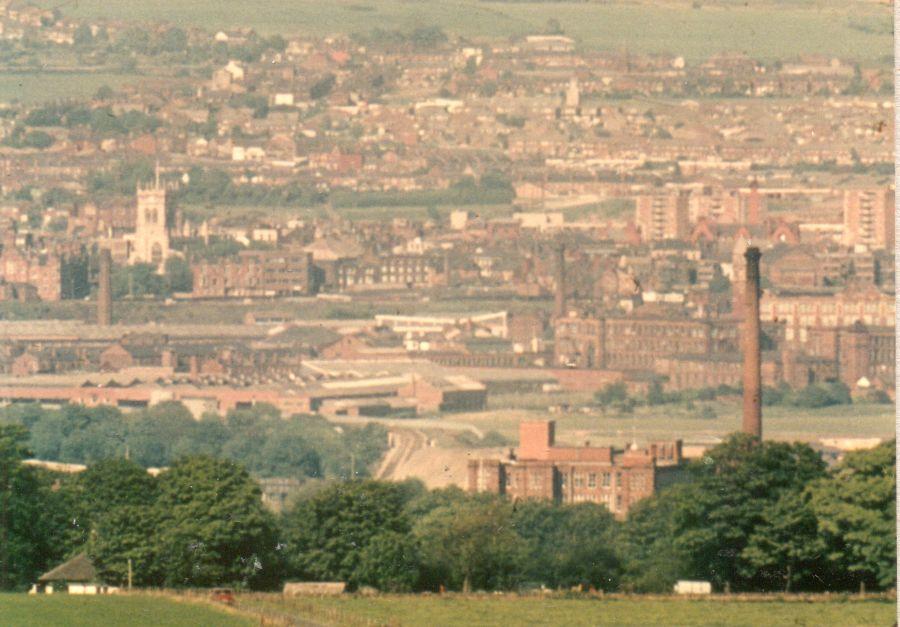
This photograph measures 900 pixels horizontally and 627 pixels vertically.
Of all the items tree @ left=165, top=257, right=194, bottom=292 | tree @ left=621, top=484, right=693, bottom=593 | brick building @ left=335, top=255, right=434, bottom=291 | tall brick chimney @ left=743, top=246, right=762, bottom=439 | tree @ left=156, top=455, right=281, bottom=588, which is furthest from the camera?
tree @ left=165, top=257, right=194, bottom=292

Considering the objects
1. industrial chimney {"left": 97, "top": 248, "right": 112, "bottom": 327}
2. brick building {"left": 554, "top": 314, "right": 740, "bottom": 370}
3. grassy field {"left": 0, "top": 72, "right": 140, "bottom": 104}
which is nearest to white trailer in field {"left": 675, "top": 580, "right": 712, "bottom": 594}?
brick building {"left": 554, "top": 314, "right": 740, "bottom": 370}

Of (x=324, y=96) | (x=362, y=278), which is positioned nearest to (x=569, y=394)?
(x=362, y=278)

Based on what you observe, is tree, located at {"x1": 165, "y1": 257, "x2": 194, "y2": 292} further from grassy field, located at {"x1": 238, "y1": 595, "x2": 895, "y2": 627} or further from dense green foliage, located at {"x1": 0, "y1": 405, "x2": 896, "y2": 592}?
grassy field, located at {"x1": 238, "y1": 595, "x2": 895, "y2": 627}

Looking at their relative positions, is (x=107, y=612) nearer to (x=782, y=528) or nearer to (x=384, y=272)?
(x=782, y=528)

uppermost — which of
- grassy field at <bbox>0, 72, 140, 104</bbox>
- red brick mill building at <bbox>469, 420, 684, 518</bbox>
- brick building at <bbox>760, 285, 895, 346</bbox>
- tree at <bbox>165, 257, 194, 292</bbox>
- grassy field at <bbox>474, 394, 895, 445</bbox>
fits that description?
grassy field at <bbox>0, 72, 140, 104</bbox>

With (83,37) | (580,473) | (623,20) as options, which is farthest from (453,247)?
(580,473)

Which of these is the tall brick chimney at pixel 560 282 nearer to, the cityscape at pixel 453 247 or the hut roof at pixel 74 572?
the cityscape at pixel 453 247

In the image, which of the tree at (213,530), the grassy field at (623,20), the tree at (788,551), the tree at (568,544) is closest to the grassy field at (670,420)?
the tree at (568,544)
